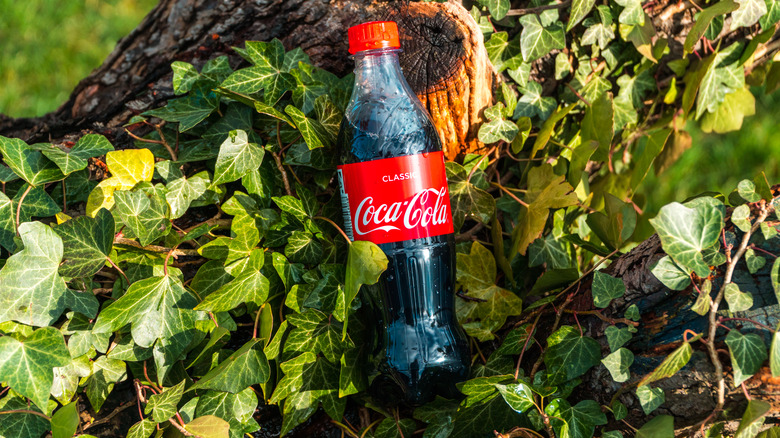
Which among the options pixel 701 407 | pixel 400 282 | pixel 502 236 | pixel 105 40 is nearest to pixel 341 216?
pixel 400 282

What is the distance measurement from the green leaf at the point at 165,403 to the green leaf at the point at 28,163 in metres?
0.48

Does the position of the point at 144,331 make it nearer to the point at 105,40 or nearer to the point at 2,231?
the point at 2,231

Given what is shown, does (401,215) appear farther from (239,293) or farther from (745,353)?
(745,353)

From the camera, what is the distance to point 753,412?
2.61 feet

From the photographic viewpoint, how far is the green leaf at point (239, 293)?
40.5 inches

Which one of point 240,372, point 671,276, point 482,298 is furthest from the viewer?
point 482,298

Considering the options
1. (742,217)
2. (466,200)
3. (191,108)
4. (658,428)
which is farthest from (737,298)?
(191,108)

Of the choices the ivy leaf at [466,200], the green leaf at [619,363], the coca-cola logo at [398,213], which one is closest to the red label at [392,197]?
the coca-cola logo at [398,213]

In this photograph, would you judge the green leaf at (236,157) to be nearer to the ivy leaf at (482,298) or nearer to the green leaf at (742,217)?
the ivy leaf at (482,298)

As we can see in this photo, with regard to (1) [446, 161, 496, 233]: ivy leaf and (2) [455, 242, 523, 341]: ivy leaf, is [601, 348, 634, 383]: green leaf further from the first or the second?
(1) [446, 161, 496, 233]: ivy leaf

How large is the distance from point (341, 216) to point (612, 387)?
65 centimetres

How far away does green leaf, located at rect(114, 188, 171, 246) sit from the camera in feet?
3.39

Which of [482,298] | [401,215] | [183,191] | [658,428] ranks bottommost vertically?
[658,428]

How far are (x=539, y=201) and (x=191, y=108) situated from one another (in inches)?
31.6
